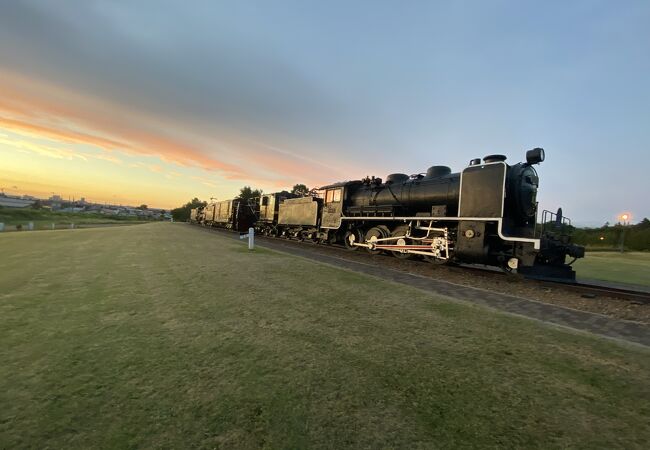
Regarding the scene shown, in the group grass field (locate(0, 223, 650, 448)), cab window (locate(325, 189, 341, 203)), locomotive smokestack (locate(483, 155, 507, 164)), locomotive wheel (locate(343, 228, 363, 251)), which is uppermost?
locomotive smokestack (locate(483, 155, 507, 164))

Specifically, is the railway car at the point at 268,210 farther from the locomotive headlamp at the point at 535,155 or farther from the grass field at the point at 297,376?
the grass field at the point at 297,376

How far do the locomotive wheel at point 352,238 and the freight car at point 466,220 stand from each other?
0.17ft

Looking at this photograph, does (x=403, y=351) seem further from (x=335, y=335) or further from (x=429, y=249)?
(x=429, y=249)

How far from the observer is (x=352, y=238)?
53.8ft

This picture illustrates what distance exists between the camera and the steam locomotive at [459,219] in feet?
31.7

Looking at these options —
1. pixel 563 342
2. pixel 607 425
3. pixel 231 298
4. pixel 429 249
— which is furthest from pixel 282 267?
pixel 607 425

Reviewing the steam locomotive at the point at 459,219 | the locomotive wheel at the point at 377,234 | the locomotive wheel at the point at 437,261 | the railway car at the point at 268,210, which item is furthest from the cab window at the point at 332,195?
the railway car at the point at 268,210

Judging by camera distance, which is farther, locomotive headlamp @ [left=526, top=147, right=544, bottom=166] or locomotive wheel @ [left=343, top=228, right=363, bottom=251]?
locomotive wheel @ [left=343, top=228, right=363, bottom=251]

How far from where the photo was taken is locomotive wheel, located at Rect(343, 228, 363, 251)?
1611 cm

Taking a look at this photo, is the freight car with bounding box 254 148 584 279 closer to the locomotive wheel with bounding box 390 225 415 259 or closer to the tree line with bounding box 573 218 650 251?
the locomotive wheel with bounding box 390 225 415 259

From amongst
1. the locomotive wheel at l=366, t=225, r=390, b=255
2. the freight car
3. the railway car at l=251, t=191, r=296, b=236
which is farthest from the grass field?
the railway car at l=251, t=191, r=296, b=236

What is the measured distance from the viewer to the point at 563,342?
14.8ft

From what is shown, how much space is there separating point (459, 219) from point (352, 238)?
6.61 metres

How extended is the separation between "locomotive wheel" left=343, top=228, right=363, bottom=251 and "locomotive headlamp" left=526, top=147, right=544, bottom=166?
25.9 ft
